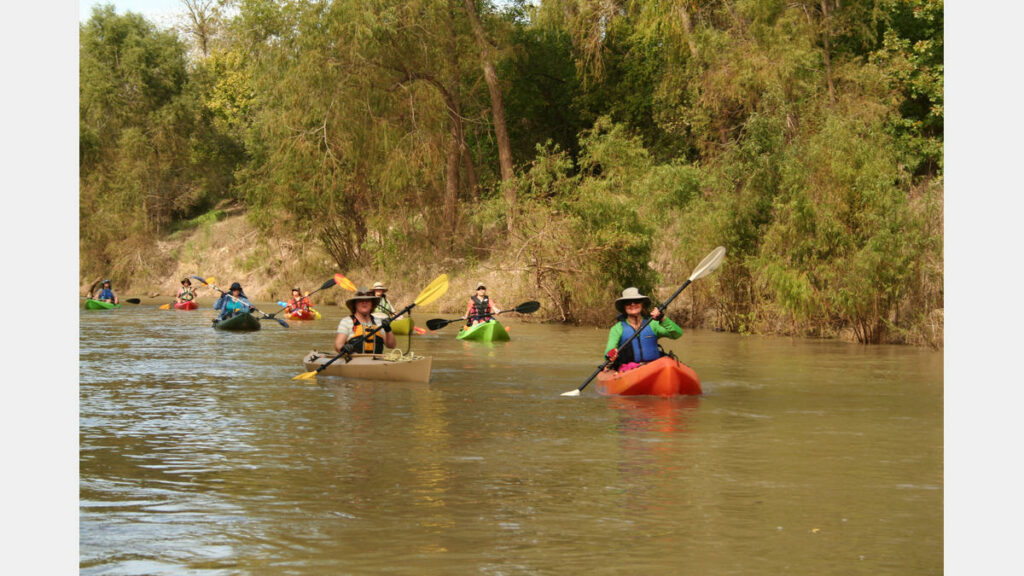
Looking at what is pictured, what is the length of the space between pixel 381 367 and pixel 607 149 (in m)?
15.6

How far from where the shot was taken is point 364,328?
12906mm

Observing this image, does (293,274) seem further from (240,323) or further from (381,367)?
(381,367)

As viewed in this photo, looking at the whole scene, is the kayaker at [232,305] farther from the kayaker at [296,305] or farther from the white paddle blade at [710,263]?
the white paddle blade at [710,263]

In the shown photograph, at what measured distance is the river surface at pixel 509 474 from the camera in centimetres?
518

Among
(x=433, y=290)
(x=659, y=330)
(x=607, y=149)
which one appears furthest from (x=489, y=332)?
(x=607, y=149)

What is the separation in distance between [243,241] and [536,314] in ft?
70.7

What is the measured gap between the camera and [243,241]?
41344 millimetres

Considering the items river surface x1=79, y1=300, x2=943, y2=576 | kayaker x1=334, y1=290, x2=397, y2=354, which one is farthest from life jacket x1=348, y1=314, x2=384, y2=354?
river surface x1=79, y1=300, x2=943, y2=576

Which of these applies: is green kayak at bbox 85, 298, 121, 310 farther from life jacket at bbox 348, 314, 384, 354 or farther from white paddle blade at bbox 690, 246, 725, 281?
white paddle blade at bbox 690, 246, 725, 281

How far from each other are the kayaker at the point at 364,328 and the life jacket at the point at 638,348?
10.0 ft

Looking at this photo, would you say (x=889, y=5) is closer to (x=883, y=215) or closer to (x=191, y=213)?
(x=883, y=215)

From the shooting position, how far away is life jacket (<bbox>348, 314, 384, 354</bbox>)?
12898 millimetres

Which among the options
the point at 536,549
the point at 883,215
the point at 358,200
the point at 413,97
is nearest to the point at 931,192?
the point at 883,215

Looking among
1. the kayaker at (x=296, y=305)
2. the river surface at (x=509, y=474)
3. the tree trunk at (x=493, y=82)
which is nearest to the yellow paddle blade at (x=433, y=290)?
the river surface at (x=509, y=474)
